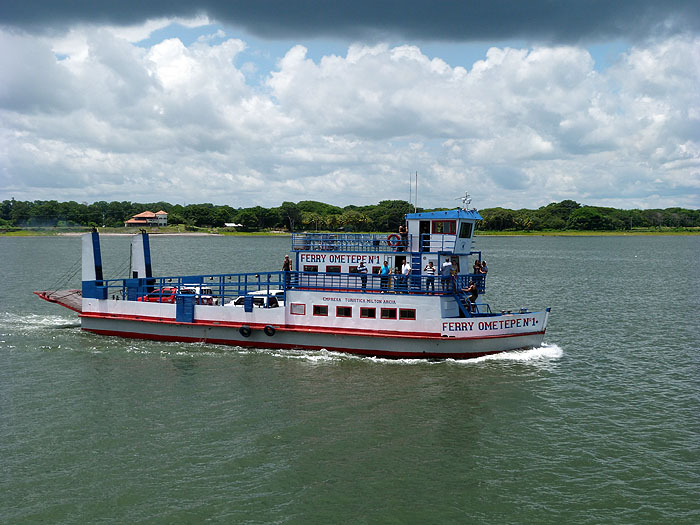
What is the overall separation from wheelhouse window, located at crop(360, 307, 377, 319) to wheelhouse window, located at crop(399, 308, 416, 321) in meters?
1.32

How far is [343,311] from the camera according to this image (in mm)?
29281

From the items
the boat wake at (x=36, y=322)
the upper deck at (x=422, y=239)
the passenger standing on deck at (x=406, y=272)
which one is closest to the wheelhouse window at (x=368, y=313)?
the passenger standing on deck at (x=406, y=272)

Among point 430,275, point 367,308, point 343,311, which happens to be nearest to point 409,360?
point 367,308

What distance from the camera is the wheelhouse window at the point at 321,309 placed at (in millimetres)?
29594

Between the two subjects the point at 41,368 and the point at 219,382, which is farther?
the point at 41,368

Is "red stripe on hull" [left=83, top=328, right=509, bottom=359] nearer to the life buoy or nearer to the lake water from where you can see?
the lake water

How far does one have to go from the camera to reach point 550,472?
17078 mm

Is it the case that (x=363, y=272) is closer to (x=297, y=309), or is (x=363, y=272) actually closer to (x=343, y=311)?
(x=343, y=311)

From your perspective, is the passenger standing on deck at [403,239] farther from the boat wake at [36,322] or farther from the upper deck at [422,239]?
the boat wake at [36,322]

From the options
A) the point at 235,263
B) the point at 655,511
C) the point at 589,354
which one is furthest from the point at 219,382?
the point at 235,263

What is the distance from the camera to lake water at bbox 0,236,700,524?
15219 millimetres

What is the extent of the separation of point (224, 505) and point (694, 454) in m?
14.5

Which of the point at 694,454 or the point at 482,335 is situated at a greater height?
the point at 482,335

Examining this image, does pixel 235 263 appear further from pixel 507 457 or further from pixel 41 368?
pixel 507 457
